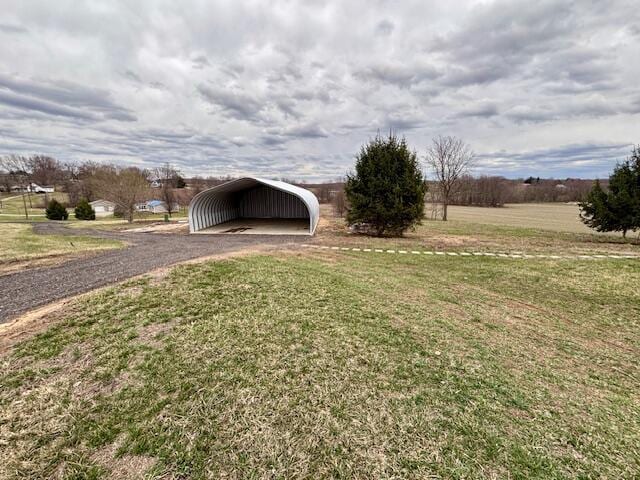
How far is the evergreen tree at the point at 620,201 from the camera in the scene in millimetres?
12625

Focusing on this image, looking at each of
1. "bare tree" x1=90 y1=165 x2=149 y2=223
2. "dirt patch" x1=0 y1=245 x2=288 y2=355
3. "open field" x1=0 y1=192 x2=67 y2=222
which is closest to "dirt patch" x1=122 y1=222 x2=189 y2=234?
"bare tree" x1=90 y1=165 x2=149 y2=223

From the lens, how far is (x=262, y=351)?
3561 millimetres

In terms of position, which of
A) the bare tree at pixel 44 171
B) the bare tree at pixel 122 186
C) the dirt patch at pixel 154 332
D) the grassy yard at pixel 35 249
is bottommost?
the dirt patch at pixel 154 332

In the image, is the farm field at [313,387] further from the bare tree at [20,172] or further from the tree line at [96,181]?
the bare tree at [20,172]

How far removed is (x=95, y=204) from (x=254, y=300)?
54598mm

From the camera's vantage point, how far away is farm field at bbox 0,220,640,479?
7.22 feet

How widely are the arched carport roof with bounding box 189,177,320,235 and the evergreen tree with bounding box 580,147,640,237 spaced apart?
556 inches

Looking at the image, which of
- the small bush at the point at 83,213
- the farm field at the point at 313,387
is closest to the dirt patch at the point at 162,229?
the farm field at the point at 313,387

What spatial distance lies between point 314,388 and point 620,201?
17.2m

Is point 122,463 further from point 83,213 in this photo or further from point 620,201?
point 83,213

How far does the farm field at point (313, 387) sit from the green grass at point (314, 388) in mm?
16

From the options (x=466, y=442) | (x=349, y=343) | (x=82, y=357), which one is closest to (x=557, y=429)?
(x=466, y=442)

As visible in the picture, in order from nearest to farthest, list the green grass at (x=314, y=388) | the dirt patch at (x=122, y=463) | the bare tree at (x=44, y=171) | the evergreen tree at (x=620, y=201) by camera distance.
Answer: the dirt patch at (x=122, y=463) < the green grass at (x=314, y=388) < the evergreen tree at (x=620, y=201) < the bare tree at (x=44, y=171)

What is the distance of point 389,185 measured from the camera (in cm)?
1397
